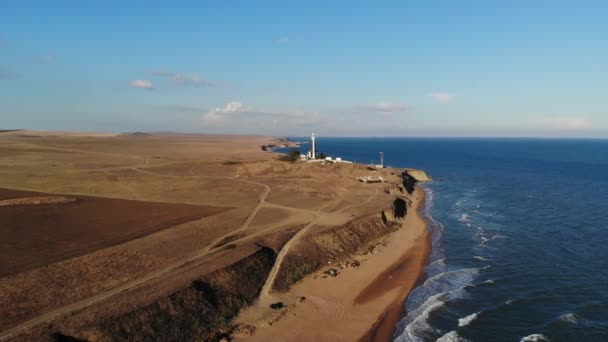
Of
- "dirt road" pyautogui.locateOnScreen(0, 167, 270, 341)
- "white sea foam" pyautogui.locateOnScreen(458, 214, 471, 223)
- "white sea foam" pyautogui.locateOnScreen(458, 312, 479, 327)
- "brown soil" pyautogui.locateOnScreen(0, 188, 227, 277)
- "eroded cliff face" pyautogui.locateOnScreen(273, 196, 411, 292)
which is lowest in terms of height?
"white sea foam" pyautogui.locateOnScreen(458, 312, 479, 327)

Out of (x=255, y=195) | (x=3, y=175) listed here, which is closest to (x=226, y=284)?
(x=255, y=195)

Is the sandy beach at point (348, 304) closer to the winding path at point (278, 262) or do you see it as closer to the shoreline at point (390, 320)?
the shoreline at point (390, 320)

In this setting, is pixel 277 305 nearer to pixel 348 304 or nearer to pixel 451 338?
pixel 348 304

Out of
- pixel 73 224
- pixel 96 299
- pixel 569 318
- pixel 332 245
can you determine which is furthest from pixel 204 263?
pixel 569 318

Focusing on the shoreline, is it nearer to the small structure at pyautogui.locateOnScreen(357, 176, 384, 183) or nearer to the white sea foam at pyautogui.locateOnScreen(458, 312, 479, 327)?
the white sea foam at pyautogui.locateOnScreen(458, 312, 479, 327)

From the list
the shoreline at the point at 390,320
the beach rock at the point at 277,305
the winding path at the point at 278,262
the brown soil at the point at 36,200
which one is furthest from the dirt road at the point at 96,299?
the brown soil at the point at 36,200

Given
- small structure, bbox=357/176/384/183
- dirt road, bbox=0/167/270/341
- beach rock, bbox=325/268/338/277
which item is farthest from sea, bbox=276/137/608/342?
dirt road, bbox=0/167/270/341

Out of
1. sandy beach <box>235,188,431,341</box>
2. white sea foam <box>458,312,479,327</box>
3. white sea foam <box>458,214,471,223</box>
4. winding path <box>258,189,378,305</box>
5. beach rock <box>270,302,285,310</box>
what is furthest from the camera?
white sea foam <box>458,214,471,223</box>

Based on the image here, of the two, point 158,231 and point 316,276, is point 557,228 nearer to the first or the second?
point 316,276
